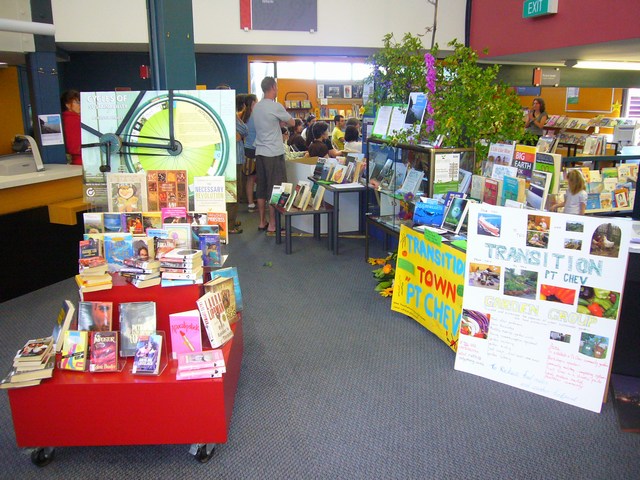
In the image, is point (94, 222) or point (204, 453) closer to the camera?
point (204, 453)

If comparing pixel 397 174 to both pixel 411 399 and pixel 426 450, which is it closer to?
pixel 411 399

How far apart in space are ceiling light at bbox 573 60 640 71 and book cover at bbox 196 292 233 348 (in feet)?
19.8

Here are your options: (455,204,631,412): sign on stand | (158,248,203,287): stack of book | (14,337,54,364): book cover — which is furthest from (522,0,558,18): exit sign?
(14,337,54,364): book cover

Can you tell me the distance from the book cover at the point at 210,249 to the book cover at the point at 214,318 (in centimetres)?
16

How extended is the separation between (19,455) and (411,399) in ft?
6.41

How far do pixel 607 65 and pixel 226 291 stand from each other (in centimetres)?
683

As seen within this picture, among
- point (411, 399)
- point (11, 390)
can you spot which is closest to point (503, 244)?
point (411, 399)

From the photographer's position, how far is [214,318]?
8.60ft

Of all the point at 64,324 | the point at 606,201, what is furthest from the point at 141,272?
the point at 606,201

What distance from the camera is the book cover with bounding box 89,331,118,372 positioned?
97.0 inches

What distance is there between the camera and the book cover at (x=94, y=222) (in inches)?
105

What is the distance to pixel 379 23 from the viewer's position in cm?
688

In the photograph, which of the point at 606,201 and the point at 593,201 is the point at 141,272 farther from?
the point at 606,201

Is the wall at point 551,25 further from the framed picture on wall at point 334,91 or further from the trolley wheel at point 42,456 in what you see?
the trolley wheel at point 42,456
